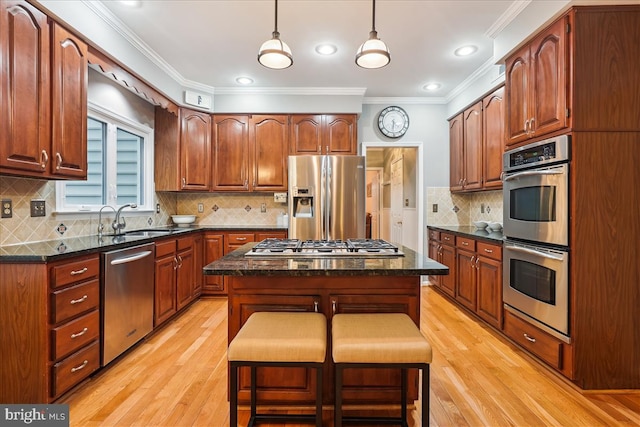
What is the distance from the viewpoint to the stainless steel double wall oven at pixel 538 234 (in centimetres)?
222

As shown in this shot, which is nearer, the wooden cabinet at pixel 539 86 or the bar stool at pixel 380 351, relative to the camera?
the bar stool at pixel 380 351

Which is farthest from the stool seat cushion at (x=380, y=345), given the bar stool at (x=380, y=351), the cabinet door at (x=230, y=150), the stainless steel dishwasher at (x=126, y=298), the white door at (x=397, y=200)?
the white door at (x=397, y=200)

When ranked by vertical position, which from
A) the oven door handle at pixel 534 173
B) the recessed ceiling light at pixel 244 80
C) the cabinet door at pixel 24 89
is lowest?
the oven door handle at pixel 534 173

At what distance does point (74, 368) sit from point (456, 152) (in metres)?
4.47

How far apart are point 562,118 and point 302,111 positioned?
→ 9.83 feet

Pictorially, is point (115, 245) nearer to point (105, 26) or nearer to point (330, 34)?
point (105, 26)

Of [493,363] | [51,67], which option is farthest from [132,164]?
[493,363]

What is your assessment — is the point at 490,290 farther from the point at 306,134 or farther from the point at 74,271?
the point at 74,271

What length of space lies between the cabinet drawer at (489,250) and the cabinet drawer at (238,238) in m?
2.54

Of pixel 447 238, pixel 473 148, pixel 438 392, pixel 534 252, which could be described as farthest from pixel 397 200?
pixel 438 392

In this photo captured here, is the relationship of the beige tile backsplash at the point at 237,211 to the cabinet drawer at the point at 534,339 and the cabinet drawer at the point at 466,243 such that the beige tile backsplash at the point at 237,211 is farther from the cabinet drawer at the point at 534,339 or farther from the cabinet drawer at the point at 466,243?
the cabinet drawer at the point at 534,339

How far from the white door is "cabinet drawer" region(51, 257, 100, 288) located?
13.9 feet

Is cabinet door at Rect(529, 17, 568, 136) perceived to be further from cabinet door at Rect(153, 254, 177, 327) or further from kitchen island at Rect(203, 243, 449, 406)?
cabinet door at Rect(153, 254, 177, 327)

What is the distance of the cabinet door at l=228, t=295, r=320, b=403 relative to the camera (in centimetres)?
182
